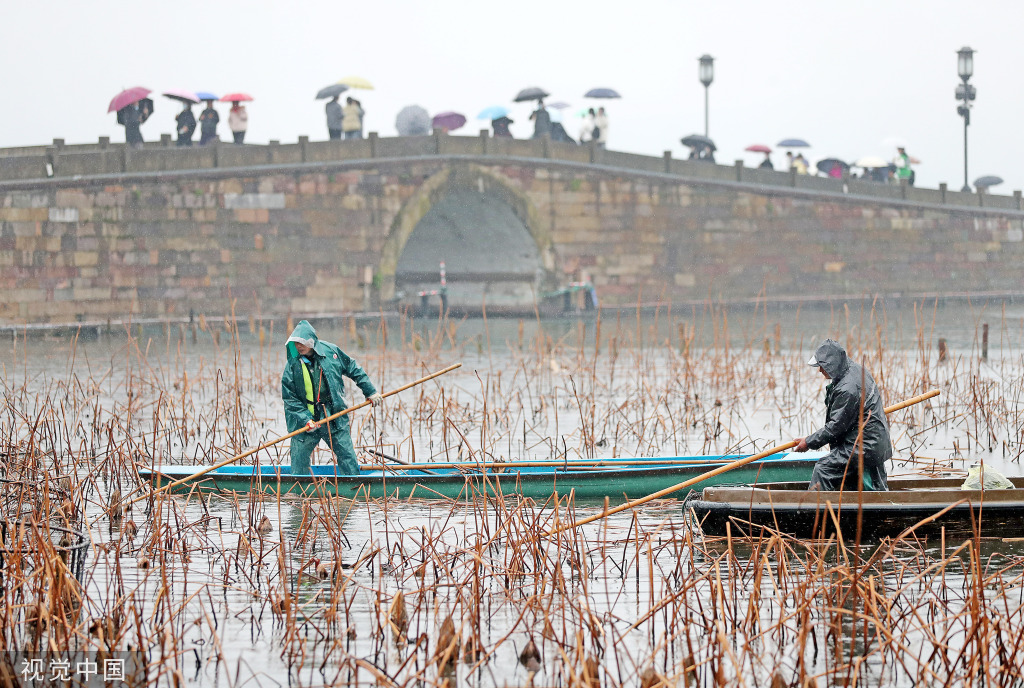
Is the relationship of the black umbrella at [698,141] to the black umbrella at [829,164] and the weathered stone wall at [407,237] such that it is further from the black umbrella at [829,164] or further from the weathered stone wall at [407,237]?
the black umbrella at [829,164]

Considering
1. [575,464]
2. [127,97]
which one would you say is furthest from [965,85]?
[575,464]

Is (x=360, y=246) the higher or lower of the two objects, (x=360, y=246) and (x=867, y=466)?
the higher

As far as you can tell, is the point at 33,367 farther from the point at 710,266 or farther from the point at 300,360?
the point at 710,266

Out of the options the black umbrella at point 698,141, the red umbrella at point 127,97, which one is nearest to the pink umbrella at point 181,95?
the red umbrella at point 127,97

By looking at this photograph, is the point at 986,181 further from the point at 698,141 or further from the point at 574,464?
the point at 574,464

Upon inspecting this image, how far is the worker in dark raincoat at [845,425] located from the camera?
6.64 metres

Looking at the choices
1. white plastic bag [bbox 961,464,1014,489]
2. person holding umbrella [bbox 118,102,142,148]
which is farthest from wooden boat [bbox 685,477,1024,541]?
person holding umbrella [bbox 118,102,142,148]

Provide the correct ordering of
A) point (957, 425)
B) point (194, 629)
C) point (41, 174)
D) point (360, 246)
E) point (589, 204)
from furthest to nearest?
1. point (589, 204)
2. point (360, 246)
3. point (41, 174)
4. point (957, 425)
5. point (194, 629)

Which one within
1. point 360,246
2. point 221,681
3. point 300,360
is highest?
point 360,246

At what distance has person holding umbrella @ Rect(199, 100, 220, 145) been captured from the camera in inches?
987

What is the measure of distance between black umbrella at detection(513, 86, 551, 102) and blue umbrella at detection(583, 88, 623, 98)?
1.08 metres

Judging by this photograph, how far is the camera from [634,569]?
6.77 metres

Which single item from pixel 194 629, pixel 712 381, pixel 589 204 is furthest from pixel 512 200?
pixel 194 629

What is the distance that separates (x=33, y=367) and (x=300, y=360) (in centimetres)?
1059
